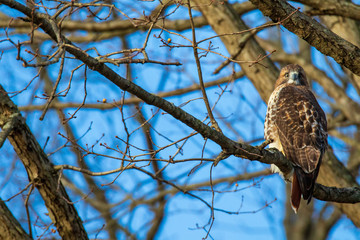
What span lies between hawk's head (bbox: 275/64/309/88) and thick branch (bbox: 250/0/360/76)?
7.18 feet

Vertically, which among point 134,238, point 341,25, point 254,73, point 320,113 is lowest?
point 134,238

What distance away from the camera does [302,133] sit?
17.2 feet

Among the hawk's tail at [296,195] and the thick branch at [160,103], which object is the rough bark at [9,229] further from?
the hawk's tail at [296,195]

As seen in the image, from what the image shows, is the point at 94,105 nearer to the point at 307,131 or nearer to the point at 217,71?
the point at 217,71

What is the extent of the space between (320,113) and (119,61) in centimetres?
304

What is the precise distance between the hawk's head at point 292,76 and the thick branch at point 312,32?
2.19 metres

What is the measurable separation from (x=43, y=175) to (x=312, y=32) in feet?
8.22

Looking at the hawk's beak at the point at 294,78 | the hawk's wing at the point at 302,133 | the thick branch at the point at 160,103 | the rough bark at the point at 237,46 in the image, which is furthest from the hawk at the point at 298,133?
the thick branch at the point at 160,103

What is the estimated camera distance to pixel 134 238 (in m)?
7.45

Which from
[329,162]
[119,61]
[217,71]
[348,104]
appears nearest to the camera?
[119,61]

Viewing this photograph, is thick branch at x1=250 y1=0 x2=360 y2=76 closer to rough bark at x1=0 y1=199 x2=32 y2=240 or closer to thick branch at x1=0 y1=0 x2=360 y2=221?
thick branch at x1=0 y1=0 x2=360 y2=221

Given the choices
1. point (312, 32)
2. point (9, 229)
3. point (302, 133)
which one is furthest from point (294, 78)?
point (9, 229)

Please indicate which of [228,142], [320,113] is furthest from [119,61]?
[320,113]

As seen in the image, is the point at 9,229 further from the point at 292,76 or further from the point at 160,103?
the point at 292,76
